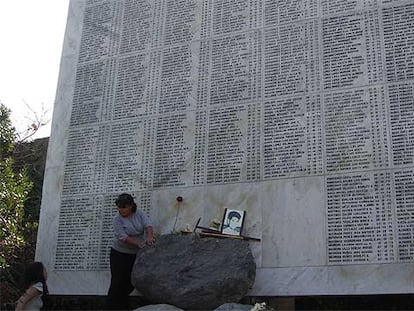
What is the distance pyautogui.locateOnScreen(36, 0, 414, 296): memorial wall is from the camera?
6.30 meters

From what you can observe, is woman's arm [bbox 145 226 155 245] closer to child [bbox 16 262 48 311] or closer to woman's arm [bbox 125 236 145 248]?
woman's arm [bbox 125 236 145 248]

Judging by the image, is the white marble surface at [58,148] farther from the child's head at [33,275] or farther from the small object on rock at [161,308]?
the small object on rock at [161,308]

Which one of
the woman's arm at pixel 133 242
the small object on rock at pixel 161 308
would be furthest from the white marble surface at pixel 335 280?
the woman's arm at pixel 133 242

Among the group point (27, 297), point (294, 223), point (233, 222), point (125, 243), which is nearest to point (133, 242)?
point (125, 243)

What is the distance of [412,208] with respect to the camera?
6074mm

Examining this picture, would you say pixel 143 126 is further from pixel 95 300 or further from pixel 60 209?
pixel 95 300

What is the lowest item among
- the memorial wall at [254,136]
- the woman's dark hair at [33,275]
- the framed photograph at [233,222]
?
the woman's dark hair at [33,275]

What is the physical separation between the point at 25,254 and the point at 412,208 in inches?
268

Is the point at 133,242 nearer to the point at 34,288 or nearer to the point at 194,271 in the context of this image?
the point at 194,271

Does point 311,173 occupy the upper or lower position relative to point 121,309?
upper

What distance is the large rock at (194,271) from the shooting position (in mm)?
6059

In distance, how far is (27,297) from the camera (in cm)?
601

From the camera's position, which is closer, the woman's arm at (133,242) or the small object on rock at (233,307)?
the small object on rock at (233,307)

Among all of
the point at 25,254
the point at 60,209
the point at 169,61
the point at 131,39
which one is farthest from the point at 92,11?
the point at 25,254
